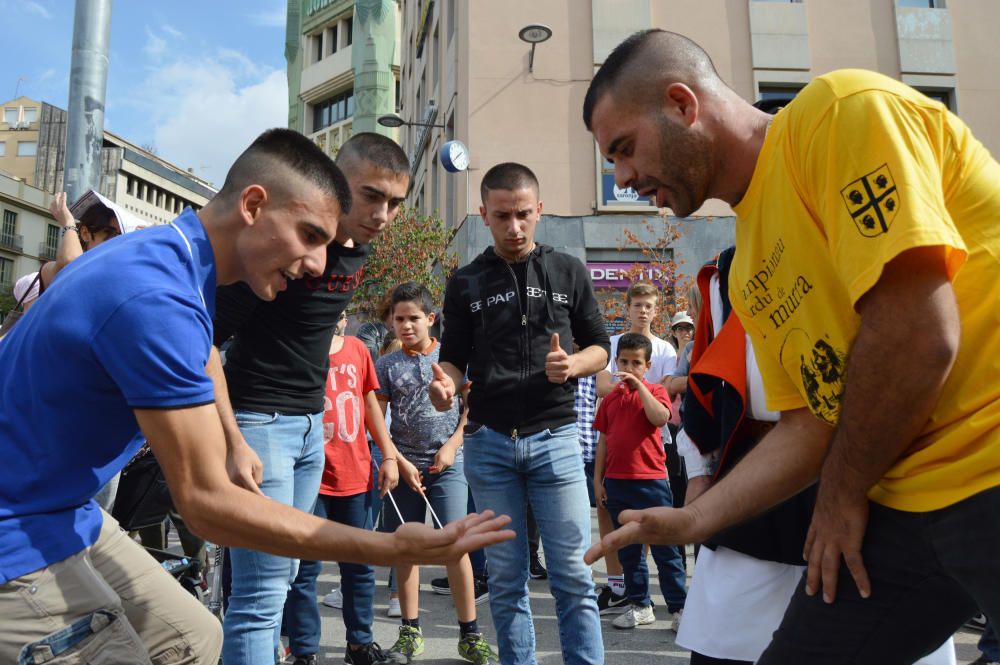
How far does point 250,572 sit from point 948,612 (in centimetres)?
233

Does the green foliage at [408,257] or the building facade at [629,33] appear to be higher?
the building facade at [629,33]

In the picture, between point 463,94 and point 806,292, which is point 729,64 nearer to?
point 463,94

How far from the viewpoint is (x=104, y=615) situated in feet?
6.15

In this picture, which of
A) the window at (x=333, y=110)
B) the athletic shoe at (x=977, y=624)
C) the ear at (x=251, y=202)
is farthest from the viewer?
the window at (x=333, y=110)

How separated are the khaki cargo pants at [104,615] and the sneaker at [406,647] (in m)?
2.09

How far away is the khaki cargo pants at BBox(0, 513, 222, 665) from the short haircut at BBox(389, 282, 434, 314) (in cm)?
316

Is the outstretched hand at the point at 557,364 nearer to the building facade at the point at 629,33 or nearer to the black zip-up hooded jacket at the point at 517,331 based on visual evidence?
the black zip-up hooded jacket at the point at 517,331

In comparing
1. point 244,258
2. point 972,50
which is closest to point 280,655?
point 244,258

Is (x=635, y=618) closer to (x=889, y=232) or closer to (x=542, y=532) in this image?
(x=542, y=532)

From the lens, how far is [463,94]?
1712cm

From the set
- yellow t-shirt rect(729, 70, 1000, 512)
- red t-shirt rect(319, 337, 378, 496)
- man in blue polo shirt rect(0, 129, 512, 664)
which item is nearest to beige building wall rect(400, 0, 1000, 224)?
red t-shirt rect(319, 337, 378, 496)

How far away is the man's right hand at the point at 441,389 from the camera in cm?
344

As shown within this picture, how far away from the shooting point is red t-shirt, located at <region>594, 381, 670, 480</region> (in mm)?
5203

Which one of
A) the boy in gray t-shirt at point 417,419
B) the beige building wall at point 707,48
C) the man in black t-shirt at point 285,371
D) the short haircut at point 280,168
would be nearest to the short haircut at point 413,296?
the boy in gray t-shirt at point 417,419
